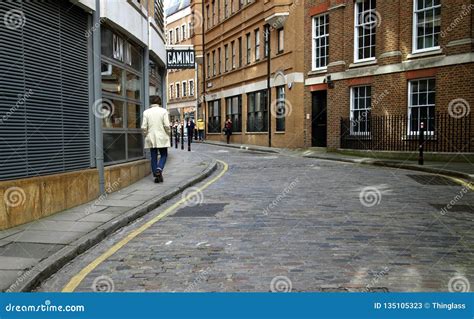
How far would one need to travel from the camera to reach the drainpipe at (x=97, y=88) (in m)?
9.20

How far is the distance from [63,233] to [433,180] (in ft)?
31.6

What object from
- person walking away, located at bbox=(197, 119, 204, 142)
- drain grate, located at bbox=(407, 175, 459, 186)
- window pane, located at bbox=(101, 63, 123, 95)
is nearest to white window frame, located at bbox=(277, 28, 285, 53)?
person walking away, located at bbox=(197, 119, 204, 142)

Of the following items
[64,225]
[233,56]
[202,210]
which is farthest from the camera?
[233,56]

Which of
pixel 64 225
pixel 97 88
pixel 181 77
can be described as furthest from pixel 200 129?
pixel 64 225

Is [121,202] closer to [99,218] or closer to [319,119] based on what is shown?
[99,218]

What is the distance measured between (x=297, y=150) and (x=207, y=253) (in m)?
20.4

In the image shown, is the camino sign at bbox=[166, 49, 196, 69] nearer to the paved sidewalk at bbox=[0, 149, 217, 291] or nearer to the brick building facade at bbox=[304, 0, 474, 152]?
the brick building facade at bbox=[304, 0, 474, 152]

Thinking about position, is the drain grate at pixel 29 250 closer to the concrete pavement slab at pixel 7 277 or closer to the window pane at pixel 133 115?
the concrete pavement slab at pixel 7 277

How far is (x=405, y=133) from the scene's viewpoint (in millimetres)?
19266

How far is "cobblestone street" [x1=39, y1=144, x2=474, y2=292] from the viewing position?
15.1ft

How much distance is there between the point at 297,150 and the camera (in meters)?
25.6

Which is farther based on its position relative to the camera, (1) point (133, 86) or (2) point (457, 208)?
(1) point (133, 86)

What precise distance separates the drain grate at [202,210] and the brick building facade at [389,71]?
10.8 meters

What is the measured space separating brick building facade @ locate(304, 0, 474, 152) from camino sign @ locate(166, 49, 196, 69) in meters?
7.26
